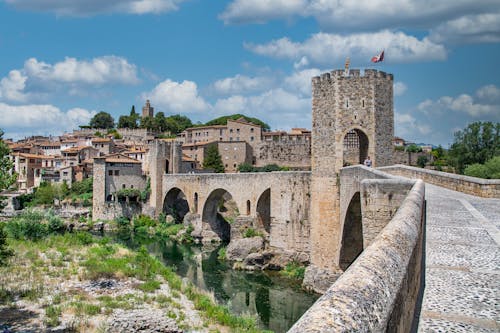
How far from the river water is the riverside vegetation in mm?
2932

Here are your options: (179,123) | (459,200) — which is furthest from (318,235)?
(179,123)

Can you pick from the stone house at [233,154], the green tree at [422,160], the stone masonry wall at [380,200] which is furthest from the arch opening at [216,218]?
the stone masonry wall at [380,200]

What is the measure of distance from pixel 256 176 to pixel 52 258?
52.1 ft

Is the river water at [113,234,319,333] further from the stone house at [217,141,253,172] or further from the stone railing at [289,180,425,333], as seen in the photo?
the stone house at [217,141,253,172]

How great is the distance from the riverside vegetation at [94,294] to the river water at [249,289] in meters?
2.93

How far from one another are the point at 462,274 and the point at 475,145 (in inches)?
1509

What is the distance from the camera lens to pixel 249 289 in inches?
897

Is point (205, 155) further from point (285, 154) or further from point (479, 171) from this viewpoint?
point (479, 171)

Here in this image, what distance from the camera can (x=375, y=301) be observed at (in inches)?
93.6

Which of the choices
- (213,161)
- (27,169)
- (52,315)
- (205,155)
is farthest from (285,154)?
(52,315)

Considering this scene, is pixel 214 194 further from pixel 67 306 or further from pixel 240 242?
pixel 67 306

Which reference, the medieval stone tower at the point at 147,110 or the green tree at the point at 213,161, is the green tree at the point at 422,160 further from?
the medieval stone tower at the point at 147,110

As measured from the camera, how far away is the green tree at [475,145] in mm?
37375

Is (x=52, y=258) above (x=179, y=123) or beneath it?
beneath
